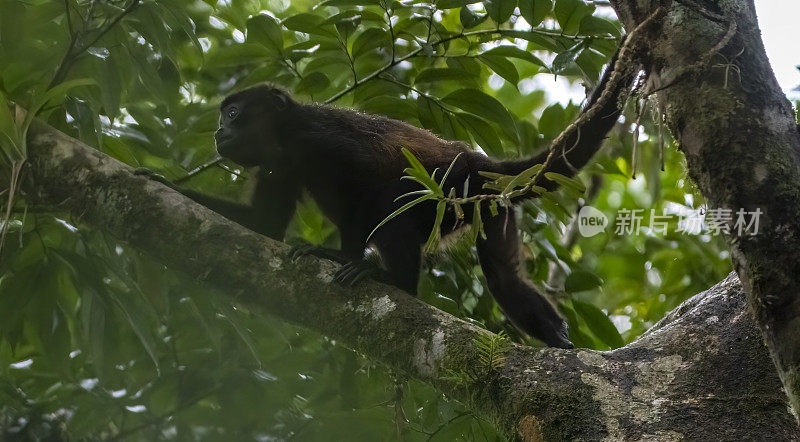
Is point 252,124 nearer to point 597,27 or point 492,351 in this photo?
point 597,27

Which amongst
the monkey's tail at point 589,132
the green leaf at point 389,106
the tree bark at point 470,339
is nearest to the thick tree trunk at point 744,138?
the monkey's tail at point 589,132

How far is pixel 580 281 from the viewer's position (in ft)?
13.9

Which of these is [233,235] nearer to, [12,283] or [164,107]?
[12,283]

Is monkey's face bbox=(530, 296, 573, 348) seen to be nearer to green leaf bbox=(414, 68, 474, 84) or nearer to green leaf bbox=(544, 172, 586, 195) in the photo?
green leaf bbox=(414, 68, 474, 84)

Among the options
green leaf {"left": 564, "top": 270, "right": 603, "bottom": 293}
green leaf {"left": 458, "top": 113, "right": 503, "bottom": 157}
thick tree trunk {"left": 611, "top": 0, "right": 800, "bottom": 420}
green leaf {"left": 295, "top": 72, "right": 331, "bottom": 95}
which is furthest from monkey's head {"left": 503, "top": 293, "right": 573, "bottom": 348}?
thick tree trunk {"left": 611, "top": 0, "right": 800, "bottom": 420}

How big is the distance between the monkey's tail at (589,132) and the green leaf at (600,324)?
2.25 ft

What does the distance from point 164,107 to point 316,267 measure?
189 centimetres

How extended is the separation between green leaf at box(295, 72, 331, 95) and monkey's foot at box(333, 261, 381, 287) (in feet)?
3.90

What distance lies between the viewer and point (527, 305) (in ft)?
14.7

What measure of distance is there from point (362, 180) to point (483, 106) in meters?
0.91

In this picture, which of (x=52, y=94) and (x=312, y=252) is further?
(x=312, y=252)

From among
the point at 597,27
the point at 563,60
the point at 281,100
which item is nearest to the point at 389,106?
the point at 281,100

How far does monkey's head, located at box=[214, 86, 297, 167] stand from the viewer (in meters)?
4.68

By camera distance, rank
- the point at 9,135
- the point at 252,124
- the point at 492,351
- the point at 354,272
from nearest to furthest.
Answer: the point at 492,351 < the point at 9,135 < the point at 354,272 < the point at 252,124
